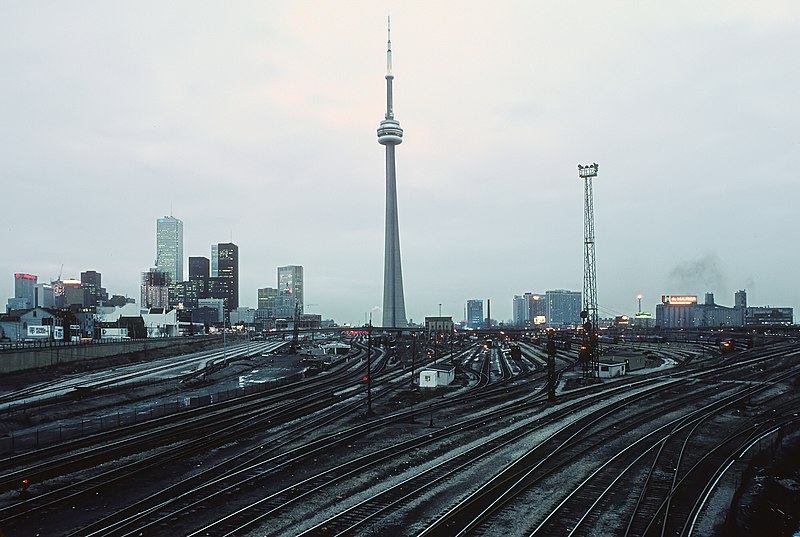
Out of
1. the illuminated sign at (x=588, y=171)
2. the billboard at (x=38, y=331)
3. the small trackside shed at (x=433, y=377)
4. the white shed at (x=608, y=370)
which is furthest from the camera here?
the billboard at (x=38, y=331)

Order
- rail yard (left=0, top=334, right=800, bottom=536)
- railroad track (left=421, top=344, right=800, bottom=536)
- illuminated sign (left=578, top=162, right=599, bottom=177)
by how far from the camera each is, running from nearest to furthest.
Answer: railroad track (left=421, top=344, right=800, bottom=536)
rail yard (left=0, top=334, right=800, bottom=536)
illuminated sign (left=578, top=162, right=599, bottom=177)

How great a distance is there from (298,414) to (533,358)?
3258 inches

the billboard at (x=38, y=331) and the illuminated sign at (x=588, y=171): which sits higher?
the illuminated sign at (x=588, y=171)

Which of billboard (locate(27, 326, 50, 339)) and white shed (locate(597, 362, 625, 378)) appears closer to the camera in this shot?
white shed (locate(597, 362, 625, 378))

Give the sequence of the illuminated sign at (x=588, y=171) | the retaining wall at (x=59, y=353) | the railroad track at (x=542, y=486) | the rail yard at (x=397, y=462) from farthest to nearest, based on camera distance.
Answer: the illuminated sign at (x=588, y=171), the retaining wall at (x=59, y=353), the rail yard at (x=397, y=462), the railroad track at (x=542, y=486)

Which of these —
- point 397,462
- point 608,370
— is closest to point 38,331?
point 608,370

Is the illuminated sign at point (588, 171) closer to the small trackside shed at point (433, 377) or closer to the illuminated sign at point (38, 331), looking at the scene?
the small trackside shed at point (433, 377)

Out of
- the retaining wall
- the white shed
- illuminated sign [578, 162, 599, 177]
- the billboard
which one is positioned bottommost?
the white shed

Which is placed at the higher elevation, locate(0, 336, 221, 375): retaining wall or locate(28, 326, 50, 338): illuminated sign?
locate(28, 326, 50, 338): illuminated sign

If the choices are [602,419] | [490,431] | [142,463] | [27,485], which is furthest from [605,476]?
[27,485]

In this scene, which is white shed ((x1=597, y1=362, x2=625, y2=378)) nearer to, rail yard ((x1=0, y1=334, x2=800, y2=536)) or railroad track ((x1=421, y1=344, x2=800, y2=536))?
rail yard ((x1=0, y1=334, x2=800, y2=536))

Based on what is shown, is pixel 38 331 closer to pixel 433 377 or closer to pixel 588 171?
pixel 433 377

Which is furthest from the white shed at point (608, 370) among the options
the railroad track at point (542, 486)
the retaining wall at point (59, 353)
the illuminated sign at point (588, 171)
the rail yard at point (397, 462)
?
the retaining wall at point (59, 353)

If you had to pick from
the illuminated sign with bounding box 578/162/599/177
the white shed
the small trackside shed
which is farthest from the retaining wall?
the illuminated sign with bounding box 578/162/599/177
